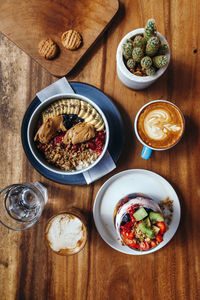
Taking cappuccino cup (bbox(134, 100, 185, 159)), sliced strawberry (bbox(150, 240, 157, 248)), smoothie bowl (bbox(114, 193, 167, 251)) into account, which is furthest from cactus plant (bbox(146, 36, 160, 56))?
sliced strawberry (bbox(150, 240, 157, 248))

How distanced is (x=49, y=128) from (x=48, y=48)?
17.8 inches

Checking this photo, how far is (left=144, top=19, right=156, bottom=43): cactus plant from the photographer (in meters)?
Answer: 1.08

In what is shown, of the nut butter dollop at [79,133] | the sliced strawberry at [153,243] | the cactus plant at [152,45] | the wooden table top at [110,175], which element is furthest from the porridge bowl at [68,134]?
the sliced strawberry at [153,243]

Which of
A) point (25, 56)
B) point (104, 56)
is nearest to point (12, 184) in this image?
point (25, 56)

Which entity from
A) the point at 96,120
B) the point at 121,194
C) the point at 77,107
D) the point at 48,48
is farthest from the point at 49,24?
the point at 121,194

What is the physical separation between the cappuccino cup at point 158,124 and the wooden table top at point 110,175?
118 millimetres

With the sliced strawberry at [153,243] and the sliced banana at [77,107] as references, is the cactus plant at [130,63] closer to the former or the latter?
the sliced banana at [77,107]

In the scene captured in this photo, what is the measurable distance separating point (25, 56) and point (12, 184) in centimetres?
73

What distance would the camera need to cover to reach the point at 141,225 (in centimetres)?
113

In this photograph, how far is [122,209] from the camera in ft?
4.08

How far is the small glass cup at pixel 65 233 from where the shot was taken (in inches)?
52.5

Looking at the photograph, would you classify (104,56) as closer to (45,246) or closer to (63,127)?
(63,127)

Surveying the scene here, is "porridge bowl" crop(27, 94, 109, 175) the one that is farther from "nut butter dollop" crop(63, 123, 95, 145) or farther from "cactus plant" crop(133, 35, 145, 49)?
"cactus plant" crop(133, 35, 145, 49)

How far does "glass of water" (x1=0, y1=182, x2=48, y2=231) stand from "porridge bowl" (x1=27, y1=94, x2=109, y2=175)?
20cm
